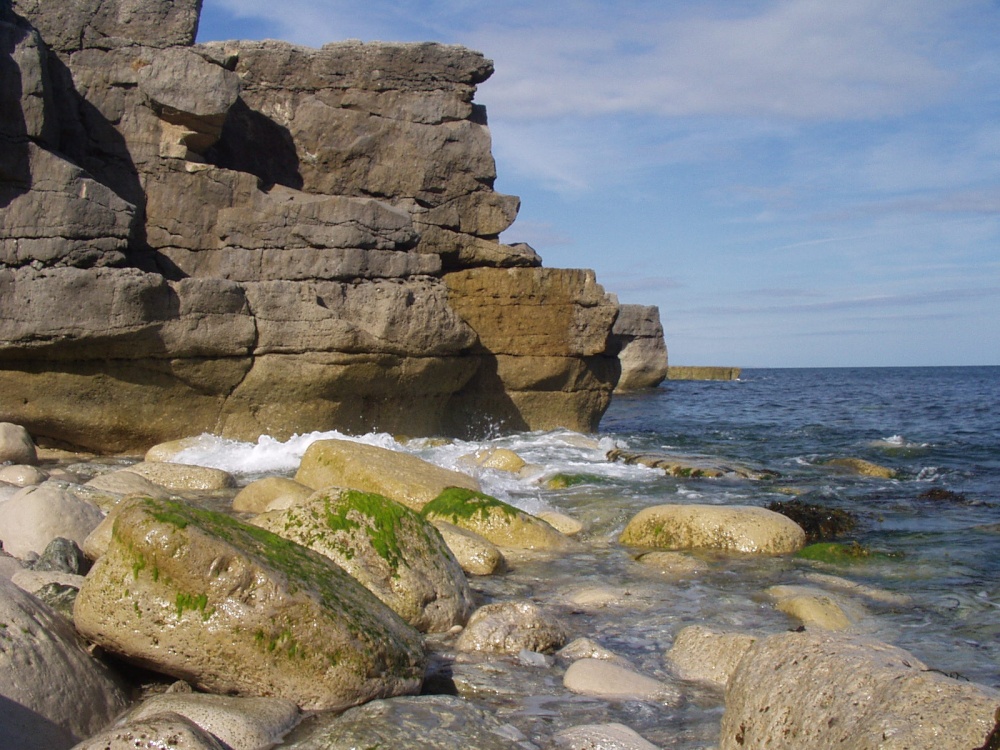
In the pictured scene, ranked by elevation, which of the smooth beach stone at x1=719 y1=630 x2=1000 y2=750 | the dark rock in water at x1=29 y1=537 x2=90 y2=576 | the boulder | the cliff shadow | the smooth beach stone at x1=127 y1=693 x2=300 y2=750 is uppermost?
the cliff shadow

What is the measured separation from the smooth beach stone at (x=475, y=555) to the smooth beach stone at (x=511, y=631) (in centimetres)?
168

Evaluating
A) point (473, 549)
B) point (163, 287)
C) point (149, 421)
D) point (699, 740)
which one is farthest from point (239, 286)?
point (699, 740)

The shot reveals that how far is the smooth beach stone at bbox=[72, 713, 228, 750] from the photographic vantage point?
3.38m

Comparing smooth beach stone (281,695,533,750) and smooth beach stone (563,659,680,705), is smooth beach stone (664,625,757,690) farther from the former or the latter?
smooth beach stone (281,695,533,750)

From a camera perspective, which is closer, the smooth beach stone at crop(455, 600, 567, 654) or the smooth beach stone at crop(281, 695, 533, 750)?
the smooth beach stone at crop(281, 695, 533, 750)

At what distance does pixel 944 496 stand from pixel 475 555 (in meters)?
8.19

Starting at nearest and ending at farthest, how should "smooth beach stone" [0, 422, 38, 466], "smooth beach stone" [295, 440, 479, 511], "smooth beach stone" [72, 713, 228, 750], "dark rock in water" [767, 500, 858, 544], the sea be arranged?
"smooth beach stone" [72, 713, 228, 750]
the sea
"dark rock in water" [767, 500, 858, 544]
"smooth beach stone" [295, 440, 479, 511]
"smooth beach stone" [0, 422, 38, 466]

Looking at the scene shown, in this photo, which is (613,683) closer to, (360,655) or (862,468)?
(360,655)

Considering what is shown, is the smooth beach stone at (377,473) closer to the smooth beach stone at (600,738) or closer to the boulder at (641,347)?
the smooth beach stone at (600,738)

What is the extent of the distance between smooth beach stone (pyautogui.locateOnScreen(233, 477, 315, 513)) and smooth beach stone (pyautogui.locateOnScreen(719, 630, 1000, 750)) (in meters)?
6.39

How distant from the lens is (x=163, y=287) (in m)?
13.7

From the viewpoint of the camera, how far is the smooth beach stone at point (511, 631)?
5758 millimetres

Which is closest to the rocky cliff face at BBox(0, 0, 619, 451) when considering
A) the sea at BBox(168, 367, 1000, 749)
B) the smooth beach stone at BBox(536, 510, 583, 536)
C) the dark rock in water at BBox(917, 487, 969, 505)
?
the sea at BBox(168, 367, 1000, 749)

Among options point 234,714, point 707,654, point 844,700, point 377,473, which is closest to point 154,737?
point 234,714
